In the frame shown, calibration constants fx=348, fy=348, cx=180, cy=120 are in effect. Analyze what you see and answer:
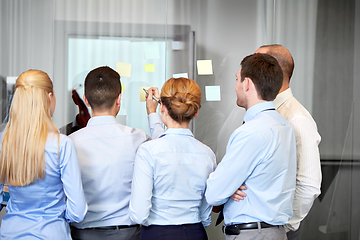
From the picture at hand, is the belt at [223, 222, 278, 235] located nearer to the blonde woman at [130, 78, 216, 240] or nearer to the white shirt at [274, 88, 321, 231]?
the blonde woman at [130, 78, 216, 240]

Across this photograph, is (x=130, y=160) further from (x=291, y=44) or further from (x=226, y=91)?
(x=291, y=44)

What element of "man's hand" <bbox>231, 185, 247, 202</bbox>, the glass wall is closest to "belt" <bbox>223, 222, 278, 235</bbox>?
"man's hand" <bbox>231, 185, 247, 202</bbox>

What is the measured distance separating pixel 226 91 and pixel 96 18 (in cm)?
132

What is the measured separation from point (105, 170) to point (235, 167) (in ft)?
1.99

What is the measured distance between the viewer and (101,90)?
169 cm

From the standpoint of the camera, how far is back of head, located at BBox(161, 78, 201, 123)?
1.57m

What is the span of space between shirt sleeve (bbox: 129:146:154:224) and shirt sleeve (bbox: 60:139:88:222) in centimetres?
22

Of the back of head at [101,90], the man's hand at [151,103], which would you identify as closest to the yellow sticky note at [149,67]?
the man's hand at [151,103]

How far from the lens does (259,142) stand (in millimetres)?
1438

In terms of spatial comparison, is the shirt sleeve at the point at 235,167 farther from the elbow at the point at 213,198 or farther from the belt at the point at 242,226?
the belt at the point at 242,226

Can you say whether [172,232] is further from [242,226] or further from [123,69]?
[123,69]

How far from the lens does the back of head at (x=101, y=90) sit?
1694mm

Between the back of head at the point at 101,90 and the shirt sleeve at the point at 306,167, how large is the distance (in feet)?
2.98

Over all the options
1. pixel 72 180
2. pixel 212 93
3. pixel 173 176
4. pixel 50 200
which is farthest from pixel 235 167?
pixel 212 93
